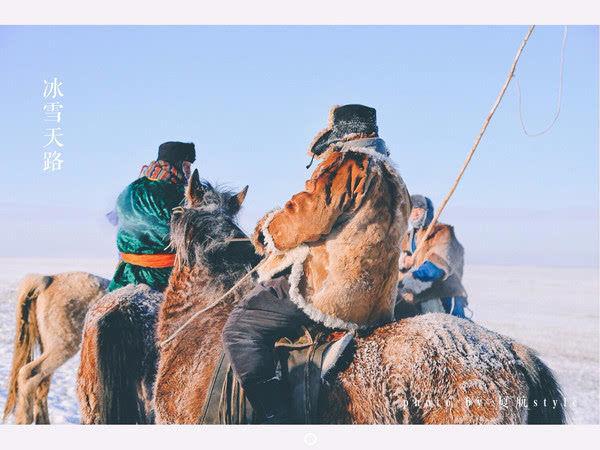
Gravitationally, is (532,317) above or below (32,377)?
below

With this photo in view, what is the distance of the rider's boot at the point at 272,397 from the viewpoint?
11.4 feet

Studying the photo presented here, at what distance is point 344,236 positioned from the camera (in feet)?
11.5

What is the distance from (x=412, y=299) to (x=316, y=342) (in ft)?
5.08

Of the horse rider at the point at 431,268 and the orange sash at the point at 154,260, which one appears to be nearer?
the orange sash at the point at 154,260

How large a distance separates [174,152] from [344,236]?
6.18 feet

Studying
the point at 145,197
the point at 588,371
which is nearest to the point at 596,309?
the point at 588,371

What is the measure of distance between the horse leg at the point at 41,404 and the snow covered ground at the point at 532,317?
555 millimetres

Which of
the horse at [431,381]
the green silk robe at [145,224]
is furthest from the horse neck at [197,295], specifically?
the green silk robe at [145,224]

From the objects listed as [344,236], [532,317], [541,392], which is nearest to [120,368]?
[344,236]

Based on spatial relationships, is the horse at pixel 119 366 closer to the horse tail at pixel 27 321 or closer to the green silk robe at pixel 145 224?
the green silk robe at pixel 145 224

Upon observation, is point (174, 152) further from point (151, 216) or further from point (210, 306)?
point (210, 306)

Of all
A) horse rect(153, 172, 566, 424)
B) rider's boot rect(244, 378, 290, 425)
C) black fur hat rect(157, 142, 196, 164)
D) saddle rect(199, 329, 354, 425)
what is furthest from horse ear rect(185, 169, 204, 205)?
rider's boot rect(244, 378, 290, 425)

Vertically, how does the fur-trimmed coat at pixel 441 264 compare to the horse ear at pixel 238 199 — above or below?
below
